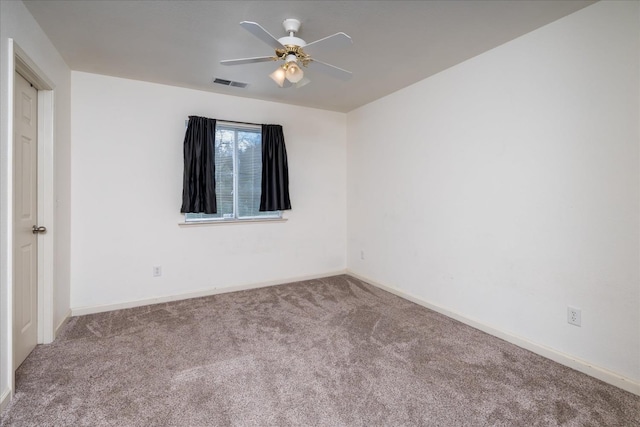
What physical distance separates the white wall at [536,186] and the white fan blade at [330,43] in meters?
1.55

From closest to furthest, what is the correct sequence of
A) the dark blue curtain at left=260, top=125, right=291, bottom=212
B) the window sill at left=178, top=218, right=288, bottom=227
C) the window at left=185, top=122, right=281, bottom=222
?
the window sill at left=178, top=218, right=288, bottom=227, the window at left=185, top=122, right=281, bottom=222, the dark blue curtain at left=260, top=125, right=291, bottom=212

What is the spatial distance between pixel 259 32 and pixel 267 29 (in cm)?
62

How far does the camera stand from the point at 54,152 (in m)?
2.56

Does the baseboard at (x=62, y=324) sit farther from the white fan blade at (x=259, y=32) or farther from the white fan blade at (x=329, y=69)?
the white fan blade at (x=329, y=69)

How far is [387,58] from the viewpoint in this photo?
2807 mm

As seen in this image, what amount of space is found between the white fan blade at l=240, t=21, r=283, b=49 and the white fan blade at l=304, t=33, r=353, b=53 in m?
0.21

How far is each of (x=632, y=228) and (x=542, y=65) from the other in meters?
1.32

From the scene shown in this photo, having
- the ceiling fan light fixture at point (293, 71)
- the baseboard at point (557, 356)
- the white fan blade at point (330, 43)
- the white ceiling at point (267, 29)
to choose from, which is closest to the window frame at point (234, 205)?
the white ceiling at point (267, 29)

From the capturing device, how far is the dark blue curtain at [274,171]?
4.02 m

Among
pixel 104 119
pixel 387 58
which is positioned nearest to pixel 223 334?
pixel 104 119

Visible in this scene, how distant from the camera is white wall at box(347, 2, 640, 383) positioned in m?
1.99

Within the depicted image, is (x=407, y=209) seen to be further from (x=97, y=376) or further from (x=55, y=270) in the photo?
(x=55, y=270)

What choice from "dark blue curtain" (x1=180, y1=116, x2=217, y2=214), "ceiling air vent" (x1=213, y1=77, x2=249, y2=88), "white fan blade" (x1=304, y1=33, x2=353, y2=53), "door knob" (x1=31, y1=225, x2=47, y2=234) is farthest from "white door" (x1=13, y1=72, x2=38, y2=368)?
"white fan blade" (x1=304, y1=33, x2=353, y2=53)

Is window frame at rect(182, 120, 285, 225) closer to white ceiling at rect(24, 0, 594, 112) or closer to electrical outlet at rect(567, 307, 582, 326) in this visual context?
white ceiling at rect(24, 0, 594, 112)
